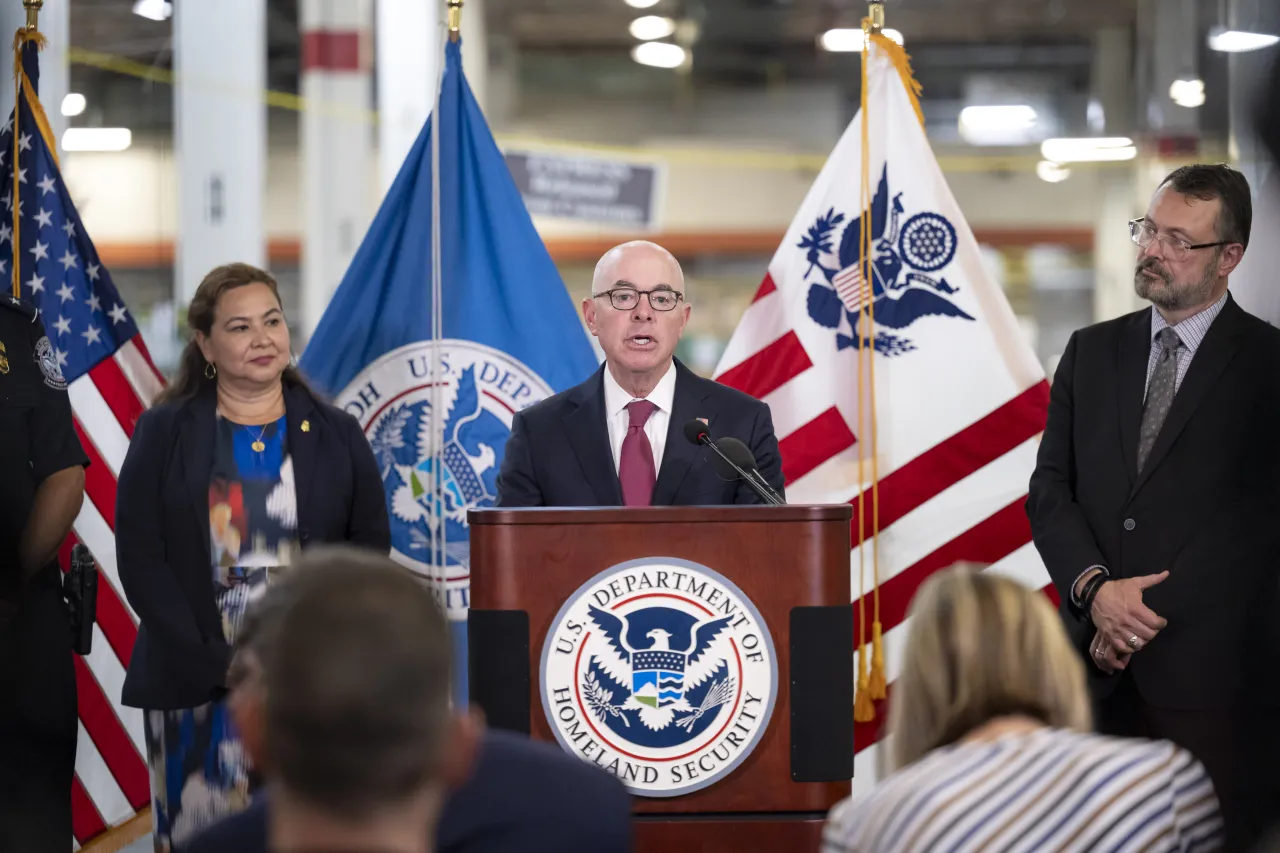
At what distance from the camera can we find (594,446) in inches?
109

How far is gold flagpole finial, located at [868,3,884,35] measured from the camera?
11.6 feet

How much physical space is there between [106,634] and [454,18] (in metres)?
1.73

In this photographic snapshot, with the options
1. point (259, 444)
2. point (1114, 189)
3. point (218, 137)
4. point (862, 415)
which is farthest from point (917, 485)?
point (1114, 189)

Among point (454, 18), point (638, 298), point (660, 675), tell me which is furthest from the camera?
point (454, 18)

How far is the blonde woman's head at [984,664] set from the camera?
145cm

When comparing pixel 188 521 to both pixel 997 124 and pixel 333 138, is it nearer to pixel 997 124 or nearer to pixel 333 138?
pixel 333 138

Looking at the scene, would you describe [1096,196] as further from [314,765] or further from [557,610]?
[314,765]

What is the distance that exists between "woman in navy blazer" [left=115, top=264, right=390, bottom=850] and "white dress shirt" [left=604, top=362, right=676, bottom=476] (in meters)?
0.53

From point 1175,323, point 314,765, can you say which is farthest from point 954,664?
point 1175,323

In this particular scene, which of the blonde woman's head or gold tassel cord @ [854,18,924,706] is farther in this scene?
gold tassel cord @ [854,18,924,706]

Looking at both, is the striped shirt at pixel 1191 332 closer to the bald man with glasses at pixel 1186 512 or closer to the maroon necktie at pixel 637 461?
the bald man with glasses at pixel 1186 512

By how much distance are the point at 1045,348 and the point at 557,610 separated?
565cm

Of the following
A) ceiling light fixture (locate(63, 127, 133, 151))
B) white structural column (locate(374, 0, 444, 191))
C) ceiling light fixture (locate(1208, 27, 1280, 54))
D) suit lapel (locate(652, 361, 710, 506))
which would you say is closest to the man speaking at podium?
suit lapel (locate(652, 361, 710, 506))

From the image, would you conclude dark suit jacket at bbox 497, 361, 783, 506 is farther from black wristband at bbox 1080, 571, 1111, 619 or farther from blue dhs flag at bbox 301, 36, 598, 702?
blue dhs flag at bbox 301, 36, 598, 702
